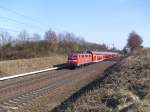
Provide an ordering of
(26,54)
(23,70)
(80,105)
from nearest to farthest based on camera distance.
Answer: (80,105) < (23,70) < (26,54)

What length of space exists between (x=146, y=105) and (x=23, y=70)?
3050 centimetres

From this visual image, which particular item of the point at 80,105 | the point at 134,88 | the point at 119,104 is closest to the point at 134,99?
the point at 119,104

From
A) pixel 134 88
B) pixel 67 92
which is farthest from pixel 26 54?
pixel 134 88

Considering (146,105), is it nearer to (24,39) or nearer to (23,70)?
(23,70)

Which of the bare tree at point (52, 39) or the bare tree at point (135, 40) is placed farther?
the bare tree at point (135, 40)

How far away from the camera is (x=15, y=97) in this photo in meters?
18.0

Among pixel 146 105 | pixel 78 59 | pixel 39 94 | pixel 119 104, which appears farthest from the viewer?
pixel 78 59

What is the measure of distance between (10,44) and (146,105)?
56319 mm

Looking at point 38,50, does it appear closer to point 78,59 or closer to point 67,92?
point 78,59

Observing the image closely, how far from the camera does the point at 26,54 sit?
60.9 m

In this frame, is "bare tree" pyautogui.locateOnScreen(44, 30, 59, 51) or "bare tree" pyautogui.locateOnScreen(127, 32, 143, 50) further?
"bare tree" pyautogui.locateOnScreen(127, 32, 143, 50)

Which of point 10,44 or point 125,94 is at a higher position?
point 10,44

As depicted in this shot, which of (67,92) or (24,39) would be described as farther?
(24,39)

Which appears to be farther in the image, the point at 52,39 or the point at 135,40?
the point at 135,40
